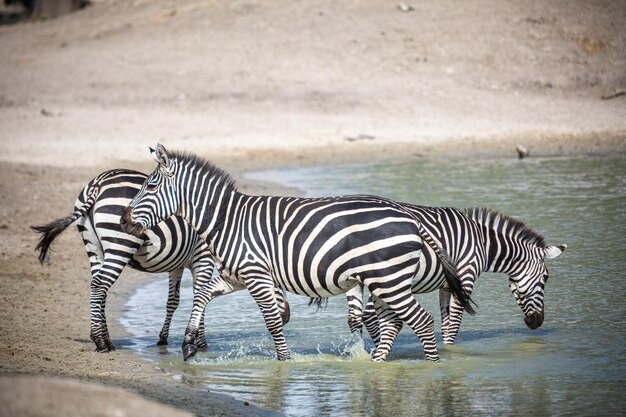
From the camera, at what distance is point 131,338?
963 centimetres

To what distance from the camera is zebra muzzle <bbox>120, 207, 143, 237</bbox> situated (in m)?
8.54

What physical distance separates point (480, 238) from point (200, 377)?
2.74 m

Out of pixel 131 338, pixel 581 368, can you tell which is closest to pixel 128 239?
pixel 131 338

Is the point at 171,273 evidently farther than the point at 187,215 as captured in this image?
Yes

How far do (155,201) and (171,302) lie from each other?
4.27 ft

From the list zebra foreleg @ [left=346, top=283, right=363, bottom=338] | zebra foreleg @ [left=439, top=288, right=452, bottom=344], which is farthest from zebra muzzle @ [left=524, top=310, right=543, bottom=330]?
zebra foreleg @ [left=346, top=283, right=363, bottom=338]

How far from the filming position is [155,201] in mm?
8617

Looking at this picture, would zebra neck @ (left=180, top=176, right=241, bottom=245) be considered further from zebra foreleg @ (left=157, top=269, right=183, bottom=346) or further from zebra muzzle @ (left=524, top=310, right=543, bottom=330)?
zebra muzzle @ (left=524, top=310, right=543, bottom=330)

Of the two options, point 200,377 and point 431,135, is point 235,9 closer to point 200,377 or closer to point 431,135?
point 431,135

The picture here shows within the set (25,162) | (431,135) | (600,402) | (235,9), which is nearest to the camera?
(600,402)

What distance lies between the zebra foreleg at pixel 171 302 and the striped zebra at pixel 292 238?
27.5 inches

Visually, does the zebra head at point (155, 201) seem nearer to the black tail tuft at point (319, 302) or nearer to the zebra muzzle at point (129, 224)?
the zebra muzzle at point (129, 224)

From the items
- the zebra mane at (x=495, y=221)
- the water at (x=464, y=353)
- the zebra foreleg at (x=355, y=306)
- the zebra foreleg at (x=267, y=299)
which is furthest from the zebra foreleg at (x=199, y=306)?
the zebra mane at (x=495, y=221)

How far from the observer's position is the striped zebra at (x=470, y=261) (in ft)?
28.0
